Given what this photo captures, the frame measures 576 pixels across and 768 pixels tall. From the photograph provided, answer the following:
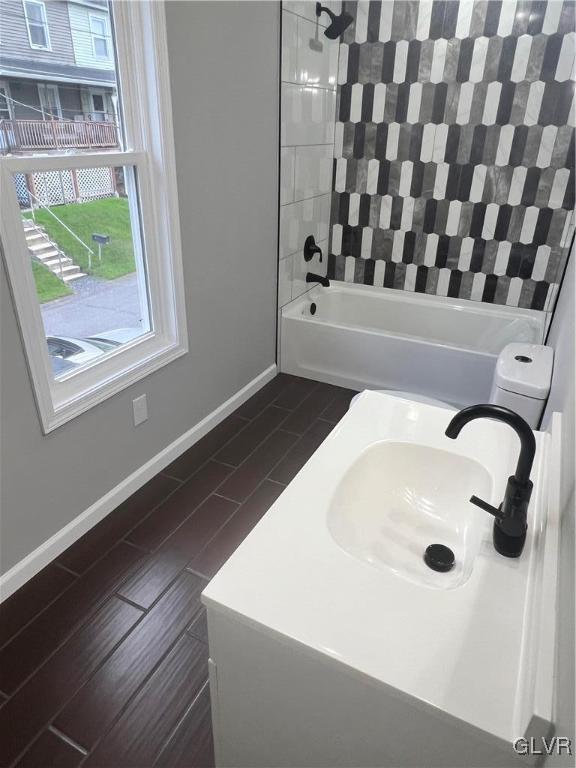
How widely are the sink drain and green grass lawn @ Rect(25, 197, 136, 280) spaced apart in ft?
5.20

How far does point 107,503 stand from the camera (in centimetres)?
223

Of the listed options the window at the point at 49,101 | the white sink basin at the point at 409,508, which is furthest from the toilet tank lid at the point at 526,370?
the window at the point at 49,101

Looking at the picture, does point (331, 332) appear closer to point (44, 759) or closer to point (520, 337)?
point (520, 337)

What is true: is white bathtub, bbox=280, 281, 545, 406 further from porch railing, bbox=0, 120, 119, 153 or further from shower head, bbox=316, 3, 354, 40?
porch railing, bbox=0, 120, 119, 153

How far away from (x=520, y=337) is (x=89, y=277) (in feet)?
8.34

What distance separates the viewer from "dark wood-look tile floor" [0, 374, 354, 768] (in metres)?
1.43

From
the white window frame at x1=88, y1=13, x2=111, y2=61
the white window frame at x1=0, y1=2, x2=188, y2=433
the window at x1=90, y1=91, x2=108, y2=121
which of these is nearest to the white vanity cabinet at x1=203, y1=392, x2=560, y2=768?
the white window frame at x1=0, y1=2, x2=188, y2=433

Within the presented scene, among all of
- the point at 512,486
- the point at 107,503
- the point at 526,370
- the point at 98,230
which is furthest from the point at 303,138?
the point at 512,486

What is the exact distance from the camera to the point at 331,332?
3.32 metres

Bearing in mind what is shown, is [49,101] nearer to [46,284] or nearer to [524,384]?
[46,284]

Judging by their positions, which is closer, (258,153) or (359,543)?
(359,543)

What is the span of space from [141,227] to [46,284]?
1.67 ft

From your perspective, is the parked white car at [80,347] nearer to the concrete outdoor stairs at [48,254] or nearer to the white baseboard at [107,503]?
the concrete outdoor stairs at [48,254]

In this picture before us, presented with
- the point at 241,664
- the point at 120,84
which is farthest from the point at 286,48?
the point at 241,664
